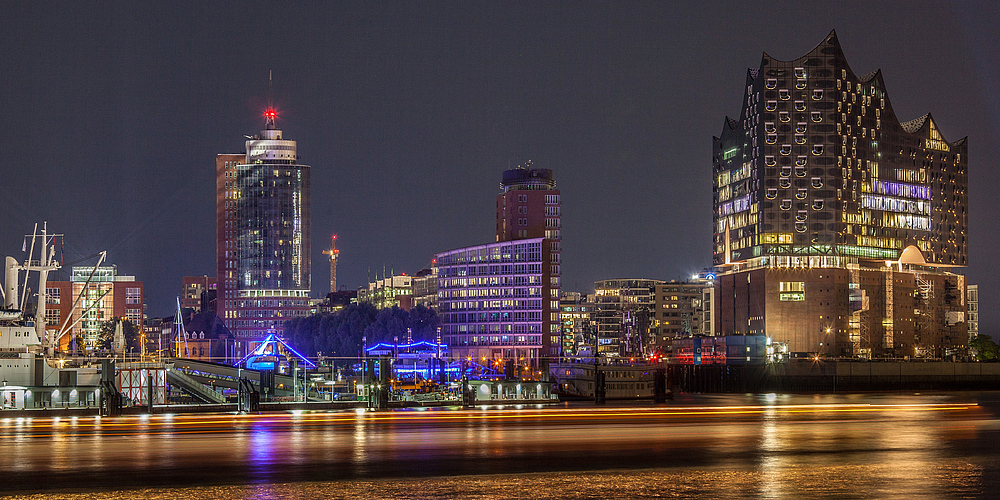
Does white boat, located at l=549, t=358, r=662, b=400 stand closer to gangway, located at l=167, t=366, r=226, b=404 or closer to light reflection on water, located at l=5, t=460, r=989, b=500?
gangway, located at l=167, t=366, r=226, b=404

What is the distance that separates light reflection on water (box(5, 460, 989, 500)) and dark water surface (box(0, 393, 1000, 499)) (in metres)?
0.07

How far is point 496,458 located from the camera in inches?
1930

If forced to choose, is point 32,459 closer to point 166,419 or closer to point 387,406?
point 166,419

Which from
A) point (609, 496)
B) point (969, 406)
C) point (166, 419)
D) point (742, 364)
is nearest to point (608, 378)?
point (969, 406)

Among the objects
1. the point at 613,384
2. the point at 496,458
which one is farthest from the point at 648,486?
the point at 613,384

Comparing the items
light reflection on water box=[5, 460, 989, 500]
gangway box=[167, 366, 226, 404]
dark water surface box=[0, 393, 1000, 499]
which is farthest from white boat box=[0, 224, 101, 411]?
light reflection on water box=[5, 460, 989, 500]

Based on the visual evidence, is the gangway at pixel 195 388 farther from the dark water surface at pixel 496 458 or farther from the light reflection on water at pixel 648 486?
the light reflection on water at pixel 648 486

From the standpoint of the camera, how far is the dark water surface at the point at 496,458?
128ft

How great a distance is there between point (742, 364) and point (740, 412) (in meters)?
99.1

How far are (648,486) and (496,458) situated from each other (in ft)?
35.7

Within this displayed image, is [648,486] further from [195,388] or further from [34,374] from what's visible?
[195,388]

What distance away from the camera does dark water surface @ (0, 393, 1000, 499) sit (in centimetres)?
3894

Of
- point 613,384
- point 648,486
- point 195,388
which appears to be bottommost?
point 613,384

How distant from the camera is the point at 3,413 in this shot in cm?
8519
